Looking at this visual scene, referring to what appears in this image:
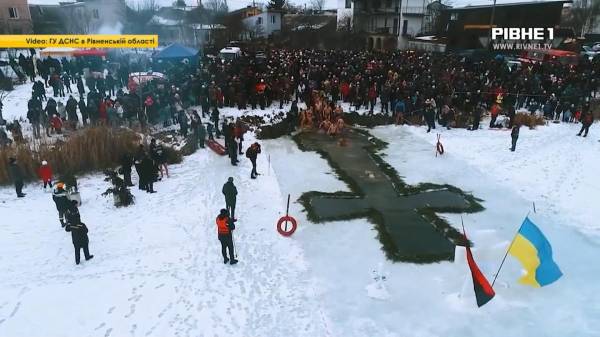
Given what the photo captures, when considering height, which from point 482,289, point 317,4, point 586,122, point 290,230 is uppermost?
point 317,4

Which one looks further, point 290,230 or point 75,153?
point 75,153

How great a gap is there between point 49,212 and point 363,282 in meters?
8.91

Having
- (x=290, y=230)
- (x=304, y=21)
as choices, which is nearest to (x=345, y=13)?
(x=304, y=21)

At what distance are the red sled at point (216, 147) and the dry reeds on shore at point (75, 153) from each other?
9.12 ft

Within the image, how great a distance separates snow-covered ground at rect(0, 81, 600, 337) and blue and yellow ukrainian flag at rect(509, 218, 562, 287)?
99 centimetres

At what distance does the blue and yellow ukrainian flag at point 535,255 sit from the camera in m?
7.59

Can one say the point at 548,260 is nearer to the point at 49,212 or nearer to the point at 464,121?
the point at 49,212

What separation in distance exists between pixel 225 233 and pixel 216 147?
27.1 ft

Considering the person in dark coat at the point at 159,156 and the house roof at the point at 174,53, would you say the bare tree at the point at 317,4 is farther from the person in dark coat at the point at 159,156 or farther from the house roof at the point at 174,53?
the person in dark coat at the point at 159,156

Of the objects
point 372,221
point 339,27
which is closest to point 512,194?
point 372,221

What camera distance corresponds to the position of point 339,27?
52844 millimetres

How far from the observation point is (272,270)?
32.0ft

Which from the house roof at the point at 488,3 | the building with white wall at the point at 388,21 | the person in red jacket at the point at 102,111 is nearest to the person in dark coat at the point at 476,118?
the person in red jacket at the point at 102,111

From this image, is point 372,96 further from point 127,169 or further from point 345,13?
point 345,13
